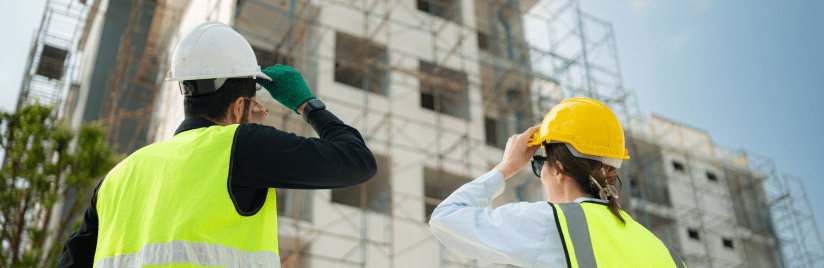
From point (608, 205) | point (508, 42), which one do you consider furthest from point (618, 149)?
point (508, 42)

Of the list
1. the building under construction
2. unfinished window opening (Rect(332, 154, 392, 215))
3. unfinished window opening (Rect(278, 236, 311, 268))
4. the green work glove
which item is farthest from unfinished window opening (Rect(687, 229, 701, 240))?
the green work glove

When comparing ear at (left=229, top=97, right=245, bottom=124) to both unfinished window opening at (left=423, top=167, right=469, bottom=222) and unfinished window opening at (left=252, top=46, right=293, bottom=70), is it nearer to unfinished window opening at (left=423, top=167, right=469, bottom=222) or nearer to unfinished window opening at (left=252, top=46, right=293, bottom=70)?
unfinished window opening at (left=423, top=167, right=469, bottom=222)

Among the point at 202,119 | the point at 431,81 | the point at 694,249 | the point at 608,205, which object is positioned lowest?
the point at 608,205

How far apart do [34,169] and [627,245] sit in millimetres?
7826

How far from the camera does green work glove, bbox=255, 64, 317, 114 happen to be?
2.17m

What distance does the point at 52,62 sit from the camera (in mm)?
18375

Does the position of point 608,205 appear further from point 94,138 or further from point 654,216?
point 654,216

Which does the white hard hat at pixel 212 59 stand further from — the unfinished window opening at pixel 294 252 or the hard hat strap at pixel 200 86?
the unfinished window opening at pixel 294 252

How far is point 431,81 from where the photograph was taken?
15422 millimetres

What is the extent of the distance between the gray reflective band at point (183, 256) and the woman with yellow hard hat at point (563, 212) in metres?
0.68

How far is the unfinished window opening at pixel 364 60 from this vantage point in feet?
49.1

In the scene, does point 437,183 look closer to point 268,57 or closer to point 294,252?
point 294,252

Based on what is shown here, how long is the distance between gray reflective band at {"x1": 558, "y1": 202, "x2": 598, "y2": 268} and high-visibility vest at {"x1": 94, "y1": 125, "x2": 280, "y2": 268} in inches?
34.5

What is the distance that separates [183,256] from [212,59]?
0.74 metres
